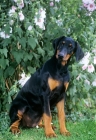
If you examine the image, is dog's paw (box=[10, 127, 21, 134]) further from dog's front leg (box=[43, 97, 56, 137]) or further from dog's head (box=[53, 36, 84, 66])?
dog's head (box=[53, 36, 84, 66])

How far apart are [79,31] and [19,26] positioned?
108cm

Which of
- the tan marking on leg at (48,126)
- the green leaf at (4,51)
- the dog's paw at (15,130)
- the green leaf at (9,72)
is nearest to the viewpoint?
the tan marking on leg at (48,126)

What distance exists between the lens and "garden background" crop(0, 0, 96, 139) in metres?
5.75

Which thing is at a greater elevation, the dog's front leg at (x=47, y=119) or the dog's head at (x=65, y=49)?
the dog's head at (x=65, y=49)

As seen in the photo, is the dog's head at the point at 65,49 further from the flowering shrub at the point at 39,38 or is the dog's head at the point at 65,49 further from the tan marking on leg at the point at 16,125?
the tan marking on leg at the point at 16,125

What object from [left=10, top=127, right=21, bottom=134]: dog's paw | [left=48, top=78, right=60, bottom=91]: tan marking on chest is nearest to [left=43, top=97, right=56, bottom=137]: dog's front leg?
[left=48, top=78, right=60, bottom=91]: tan marking on chest

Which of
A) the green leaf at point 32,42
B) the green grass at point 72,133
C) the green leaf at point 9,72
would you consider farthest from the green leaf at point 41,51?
the green grass at point 72,133

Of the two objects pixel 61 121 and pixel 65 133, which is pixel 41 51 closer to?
pixel 61 121

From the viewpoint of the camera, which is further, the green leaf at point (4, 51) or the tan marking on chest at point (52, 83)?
the green leaf at point (4, 51)

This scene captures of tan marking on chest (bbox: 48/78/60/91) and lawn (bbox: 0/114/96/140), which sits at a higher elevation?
tan marking on chest (bbox: 48/78/60/91)

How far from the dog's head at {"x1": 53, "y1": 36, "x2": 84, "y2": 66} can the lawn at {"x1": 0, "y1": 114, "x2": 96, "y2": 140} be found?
1069mm

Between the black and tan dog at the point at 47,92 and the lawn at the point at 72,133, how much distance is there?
0.11 meters

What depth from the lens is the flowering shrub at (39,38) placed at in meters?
5.75

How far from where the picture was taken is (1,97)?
20.9ft
